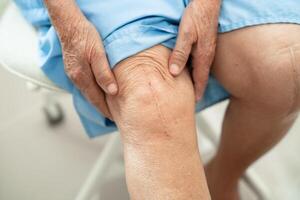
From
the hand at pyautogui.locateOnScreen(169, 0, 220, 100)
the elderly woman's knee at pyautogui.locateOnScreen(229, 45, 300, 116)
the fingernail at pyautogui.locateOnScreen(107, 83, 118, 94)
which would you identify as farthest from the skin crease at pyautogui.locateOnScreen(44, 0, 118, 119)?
the elderly woman's knee at pyautogui.locateOnScreen(229, 45, 300, 116)

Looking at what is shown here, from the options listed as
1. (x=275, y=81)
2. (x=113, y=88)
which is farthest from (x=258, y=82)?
(x=113, y=88)

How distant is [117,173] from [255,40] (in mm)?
725

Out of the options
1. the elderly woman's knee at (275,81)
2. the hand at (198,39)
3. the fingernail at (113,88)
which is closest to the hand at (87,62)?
the fingernail at (113,88)

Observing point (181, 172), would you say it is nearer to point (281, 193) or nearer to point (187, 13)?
point (187, 13)

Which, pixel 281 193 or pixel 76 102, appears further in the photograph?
pixel 281 193

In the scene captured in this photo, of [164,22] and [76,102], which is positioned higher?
[164,22]

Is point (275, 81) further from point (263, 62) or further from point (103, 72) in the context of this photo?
point (103, 72)

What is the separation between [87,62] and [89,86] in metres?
0.05

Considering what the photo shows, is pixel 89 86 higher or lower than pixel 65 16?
lower

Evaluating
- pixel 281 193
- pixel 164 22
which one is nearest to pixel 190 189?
pixel 164 22

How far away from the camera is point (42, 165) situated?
125cm

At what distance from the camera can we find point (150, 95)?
0.55 meters

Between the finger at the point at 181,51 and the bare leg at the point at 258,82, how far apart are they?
7 centimetres

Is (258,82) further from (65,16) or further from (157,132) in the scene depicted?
(65,16)
